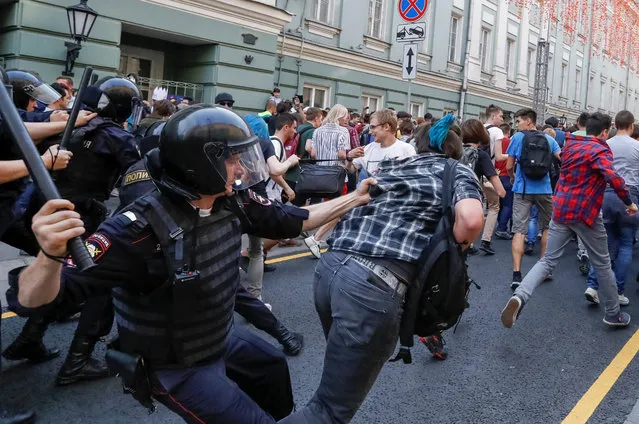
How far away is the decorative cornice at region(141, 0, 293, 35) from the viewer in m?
11.8

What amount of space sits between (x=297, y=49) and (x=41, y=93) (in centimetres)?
1119

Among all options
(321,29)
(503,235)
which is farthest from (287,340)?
(321,29)

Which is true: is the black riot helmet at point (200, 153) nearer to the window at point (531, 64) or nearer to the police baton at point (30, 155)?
the police baton at point (30, 155)

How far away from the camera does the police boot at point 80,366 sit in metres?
3.65

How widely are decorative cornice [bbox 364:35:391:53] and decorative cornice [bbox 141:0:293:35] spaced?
3.79 m

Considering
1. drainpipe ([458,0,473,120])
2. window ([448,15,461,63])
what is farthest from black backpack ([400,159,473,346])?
window ([448,15,461,63])

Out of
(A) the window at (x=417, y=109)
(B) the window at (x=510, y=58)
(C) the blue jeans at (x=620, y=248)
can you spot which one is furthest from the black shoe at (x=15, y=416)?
(B) the window at (x=510, y=58)

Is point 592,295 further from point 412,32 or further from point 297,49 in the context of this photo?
point 297,49

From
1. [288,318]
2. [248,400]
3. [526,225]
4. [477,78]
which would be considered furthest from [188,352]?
[477,78]

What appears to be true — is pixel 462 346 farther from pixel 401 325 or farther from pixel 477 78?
pixel 477 78

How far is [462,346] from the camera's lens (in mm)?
4734

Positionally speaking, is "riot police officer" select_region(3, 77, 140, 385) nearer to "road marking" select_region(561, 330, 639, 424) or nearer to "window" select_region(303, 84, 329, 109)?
"road marking" select_region(561, 330, 639, 424)

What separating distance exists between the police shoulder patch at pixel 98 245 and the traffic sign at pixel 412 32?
7.39 m

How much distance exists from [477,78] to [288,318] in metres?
20.2
